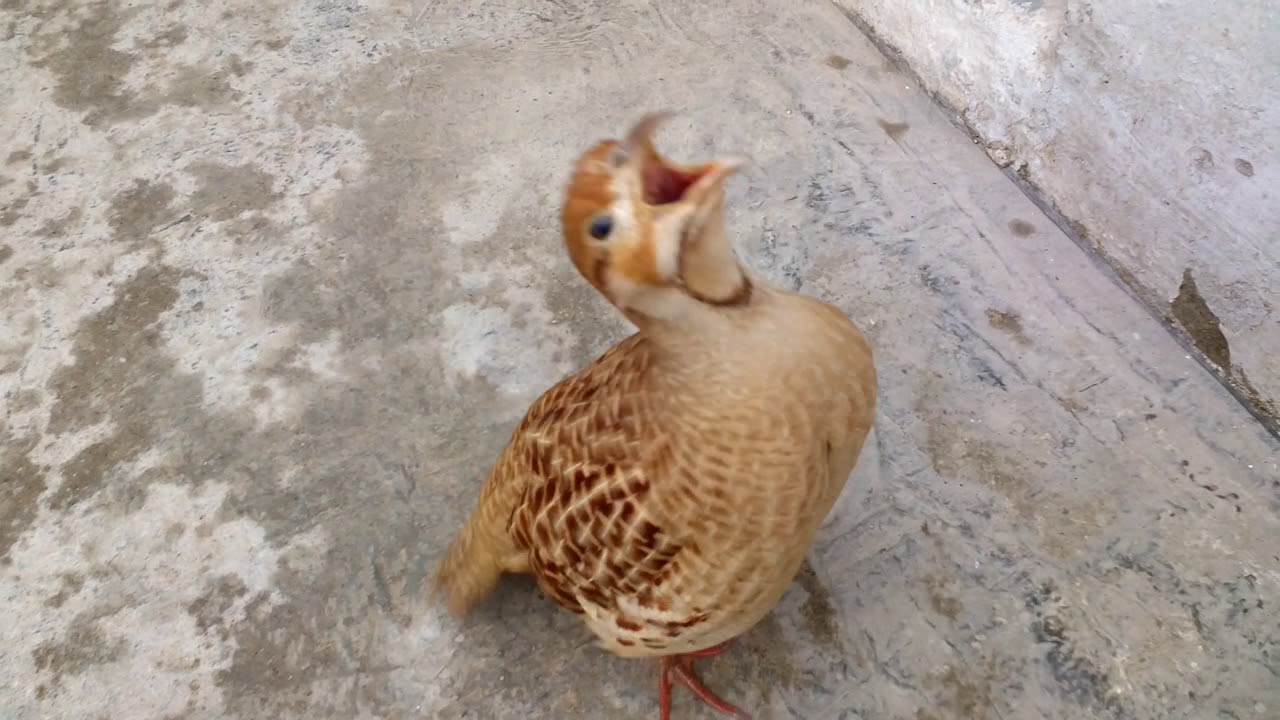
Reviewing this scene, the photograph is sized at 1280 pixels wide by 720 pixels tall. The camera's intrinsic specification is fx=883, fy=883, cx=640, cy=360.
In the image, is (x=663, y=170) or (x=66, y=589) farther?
(x=66, y=589)

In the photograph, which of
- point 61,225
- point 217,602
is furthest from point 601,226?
point 61,225

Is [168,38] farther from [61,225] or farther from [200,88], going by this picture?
[61,225]

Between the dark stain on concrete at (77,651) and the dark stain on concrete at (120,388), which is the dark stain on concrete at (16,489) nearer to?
the dark stain on concrete at (120,388)

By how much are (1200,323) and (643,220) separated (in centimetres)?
159

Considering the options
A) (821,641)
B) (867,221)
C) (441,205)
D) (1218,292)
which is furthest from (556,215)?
(1218,292)

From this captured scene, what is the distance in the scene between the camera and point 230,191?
262cm

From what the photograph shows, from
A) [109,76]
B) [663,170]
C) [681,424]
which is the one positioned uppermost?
[663,170]

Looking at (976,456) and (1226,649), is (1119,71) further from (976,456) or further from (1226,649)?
(1226,649)

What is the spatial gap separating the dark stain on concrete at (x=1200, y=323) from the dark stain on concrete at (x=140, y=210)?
8.74ft

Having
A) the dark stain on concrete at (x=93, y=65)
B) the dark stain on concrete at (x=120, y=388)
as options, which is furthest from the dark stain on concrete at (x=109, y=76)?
the dark stain on concrete at (x=120, y=388)

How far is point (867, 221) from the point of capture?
2336mm

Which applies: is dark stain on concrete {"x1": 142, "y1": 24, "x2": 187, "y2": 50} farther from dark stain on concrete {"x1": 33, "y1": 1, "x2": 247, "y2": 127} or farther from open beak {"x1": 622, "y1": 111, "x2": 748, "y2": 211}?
open beak {"x1": 622, "y1": 111, "x2": 748, "y2": 211}

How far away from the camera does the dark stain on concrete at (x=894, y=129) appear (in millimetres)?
2486

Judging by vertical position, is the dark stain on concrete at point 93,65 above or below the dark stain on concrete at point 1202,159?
below
